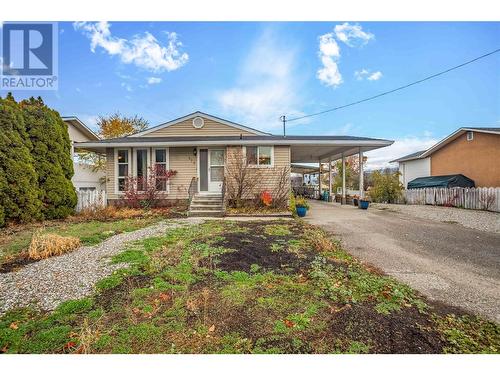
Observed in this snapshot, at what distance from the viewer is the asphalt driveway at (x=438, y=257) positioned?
112 inches

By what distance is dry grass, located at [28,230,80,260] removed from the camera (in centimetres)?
411

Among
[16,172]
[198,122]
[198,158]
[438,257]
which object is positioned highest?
[198,122]

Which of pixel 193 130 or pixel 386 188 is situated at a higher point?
pixel 193 130

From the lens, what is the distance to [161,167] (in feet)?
37.2

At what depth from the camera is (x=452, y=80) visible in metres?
10.7

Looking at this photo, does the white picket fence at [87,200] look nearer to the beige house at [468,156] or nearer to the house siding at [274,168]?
the house siding at [274,168]

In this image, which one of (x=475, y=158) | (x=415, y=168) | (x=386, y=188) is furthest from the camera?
(x=415, y=168)

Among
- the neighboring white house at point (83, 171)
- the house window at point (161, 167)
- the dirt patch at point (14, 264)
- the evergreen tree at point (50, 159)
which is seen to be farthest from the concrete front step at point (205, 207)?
the neighboring white house at point (83, 171)

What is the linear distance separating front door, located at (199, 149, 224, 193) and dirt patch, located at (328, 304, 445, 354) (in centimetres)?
955

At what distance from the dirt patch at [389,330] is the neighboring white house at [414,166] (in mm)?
20934

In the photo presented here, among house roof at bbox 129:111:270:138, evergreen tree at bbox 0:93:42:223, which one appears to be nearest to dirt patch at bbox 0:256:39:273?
evergreen tree at bbox 0:93:42:223

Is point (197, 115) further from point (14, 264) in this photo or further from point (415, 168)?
point (415, 168)

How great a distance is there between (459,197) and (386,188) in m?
4.60

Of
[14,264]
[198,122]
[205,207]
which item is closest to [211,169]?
[205,207]
